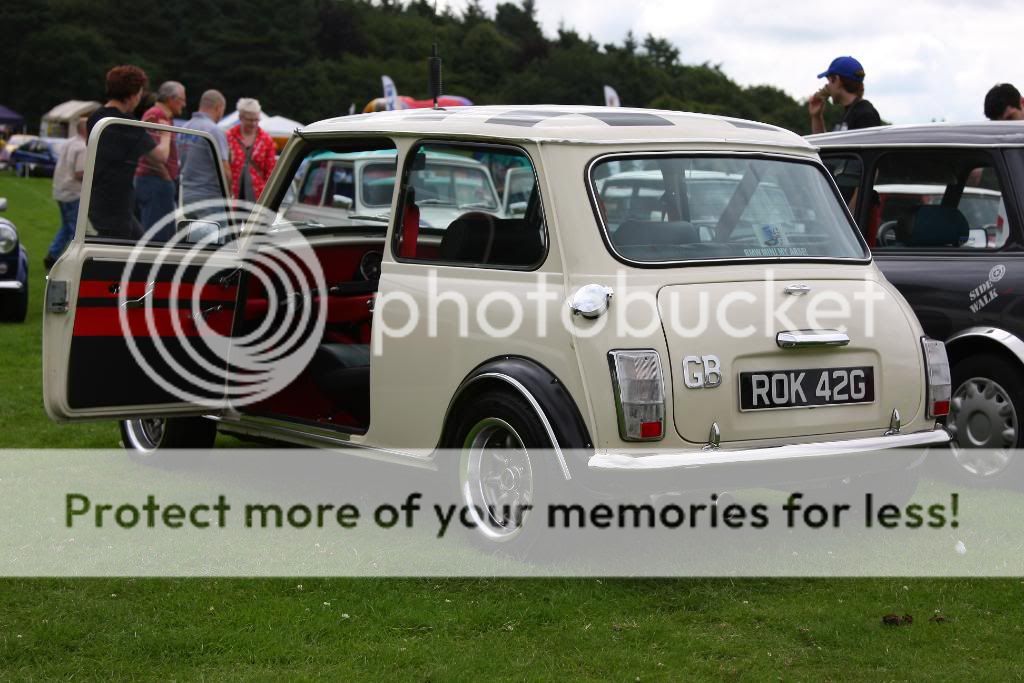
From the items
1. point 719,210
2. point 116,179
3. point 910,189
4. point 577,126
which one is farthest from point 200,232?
point 910,189

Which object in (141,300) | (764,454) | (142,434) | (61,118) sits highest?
(61,118)

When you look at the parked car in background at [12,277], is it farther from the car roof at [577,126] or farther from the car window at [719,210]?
the car window at [719,210]

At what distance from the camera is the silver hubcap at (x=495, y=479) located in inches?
235

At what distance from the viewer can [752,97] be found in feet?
371

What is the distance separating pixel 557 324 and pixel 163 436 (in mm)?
3098

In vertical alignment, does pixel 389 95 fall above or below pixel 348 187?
above

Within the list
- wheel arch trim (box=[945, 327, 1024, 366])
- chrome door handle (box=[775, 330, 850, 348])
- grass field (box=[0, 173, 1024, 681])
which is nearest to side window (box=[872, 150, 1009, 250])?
wheel arch trim (box=[945, 327, 1024, 366])

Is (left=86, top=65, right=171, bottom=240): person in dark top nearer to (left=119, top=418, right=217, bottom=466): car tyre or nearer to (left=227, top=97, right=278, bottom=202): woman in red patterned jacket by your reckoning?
(left=119, top=418, right=217, bottom=466): car tyre

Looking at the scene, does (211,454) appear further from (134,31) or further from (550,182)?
(134,31)

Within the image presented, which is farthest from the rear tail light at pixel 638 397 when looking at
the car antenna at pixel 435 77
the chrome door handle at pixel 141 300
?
the chrome door handle at pixel 141 300

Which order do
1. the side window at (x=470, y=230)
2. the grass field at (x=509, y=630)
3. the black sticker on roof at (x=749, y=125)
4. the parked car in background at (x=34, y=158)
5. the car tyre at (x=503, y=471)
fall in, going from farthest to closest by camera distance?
the parked car in background at (x=34, y=158), the black sticker on roof at (x=749, y=125), the side window at (x=470, y=230), the car tyre at (x=503, y=471), the grass field at (x=509, y=630)

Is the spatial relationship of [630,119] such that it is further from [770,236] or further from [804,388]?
[804,388]

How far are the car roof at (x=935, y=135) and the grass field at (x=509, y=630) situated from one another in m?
2.73

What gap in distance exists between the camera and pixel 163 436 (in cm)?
804
